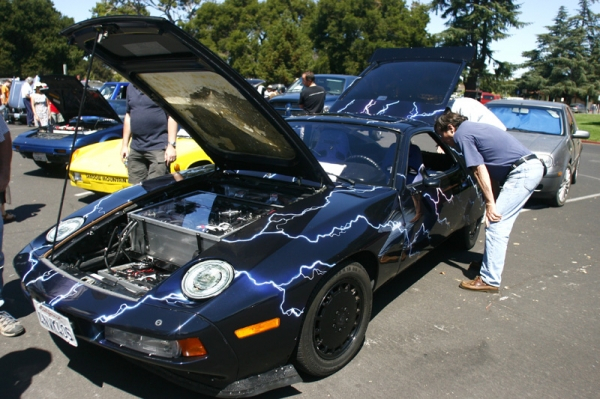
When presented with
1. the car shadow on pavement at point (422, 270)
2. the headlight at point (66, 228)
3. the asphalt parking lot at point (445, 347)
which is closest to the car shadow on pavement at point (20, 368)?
the asphalt parking lot at point (445, 347)

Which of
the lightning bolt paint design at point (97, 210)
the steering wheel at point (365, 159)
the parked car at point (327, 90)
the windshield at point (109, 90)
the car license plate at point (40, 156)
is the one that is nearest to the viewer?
the lightning bolt paint design at point (97, 210)

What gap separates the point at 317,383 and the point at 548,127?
6.82m

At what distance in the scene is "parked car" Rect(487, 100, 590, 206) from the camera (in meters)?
7.00

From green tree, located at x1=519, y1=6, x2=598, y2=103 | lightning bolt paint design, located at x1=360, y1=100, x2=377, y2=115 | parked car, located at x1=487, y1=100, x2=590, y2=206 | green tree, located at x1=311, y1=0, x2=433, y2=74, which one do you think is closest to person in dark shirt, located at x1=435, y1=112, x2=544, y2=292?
lightning bolt paint design, located at x1=360, y1=100, x2=377, y2=115

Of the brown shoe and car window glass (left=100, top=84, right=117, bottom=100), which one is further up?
car window glass (left=100, top=84, right=117, bottom=100)

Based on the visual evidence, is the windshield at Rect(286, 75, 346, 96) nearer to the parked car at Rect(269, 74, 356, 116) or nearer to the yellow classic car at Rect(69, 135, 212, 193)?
the parked car at Rect(269, 74, 356, 116)

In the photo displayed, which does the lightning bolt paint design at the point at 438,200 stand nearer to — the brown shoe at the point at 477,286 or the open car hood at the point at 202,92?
the brown shoe at the point at 477,286

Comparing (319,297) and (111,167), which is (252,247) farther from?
(111,167)

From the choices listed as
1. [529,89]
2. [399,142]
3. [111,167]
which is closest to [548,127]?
[399,142]

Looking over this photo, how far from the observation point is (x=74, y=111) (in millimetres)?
9133

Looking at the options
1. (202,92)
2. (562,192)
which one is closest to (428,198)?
(202,92)

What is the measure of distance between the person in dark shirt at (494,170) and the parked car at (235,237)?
0.32 meters

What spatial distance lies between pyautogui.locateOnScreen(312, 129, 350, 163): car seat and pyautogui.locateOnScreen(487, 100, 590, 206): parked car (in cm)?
427

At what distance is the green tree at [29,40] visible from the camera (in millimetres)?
42094
